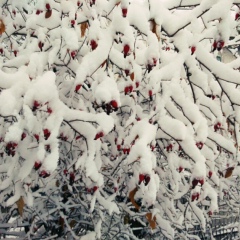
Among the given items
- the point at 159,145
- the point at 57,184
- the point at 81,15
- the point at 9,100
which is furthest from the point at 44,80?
the point at 57,184

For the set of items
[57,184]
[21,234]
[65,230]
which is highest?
[57,184]

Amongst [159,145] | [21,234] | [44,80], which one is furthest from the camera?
[21,234]

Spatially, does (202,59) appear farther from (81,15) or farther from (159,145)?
(159,145)

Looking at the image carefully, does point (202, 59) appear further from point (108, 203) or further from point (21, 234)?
point (21, 234)

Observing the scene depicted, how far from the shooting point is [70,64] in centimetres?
318

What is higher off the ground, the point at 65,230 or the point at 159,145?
the point at 159,145

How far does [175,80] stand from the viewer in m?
2.71

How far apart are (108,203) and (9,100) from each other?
78.1 inches

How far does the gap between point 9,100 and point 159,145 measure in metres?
1.93

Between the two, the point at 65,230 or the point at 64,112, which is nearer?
the point at 64,112

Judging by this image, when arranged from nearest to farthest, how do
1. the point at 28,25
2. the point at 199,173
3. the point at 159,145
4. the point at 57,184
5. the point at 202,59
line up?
the point at 199,173 → the point at 202,59 → the point at 28,25 → the point at 159,145 → the point at 57,184

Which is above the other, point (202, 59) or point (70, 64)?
point (202, 59)

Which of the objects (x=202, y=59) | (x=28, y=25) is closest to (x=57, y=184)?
(x=28, y=25)

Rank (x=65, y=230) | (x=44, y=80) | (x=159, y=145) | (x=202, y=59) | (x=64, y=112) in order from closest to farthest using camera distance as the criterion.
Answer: (x=44, y=80), (x=64, y=112), (x=202, y=59), (x=159, y=145), (x=65, y=230)
